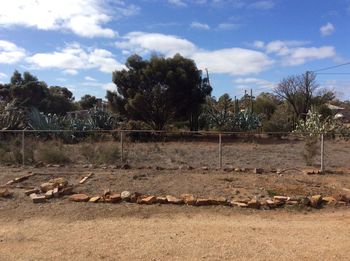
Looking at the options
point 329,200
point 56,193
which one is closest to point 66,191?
point 56,193

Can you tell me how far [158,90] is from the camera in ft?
104

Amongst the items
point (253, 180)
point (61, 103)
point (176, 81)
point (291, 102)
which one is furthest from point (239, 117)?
point (61, 103)

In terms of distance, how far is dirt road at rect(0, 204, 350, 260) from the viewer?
6.21 m

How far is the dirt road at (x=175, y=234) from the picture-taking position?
621cm

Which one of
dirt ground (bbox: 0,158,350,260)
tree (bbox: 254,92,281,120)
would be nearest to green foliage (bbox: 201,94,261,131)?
tree (bbox: 254,92,281,120)

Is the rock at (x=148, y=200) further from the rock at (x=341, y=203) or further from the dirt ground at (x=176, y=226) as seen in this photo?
the rock at (x=341, y=203)

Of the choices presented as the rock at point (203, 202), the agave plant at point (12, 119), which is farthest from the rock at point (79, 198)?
the agave plant at point (12, 119)

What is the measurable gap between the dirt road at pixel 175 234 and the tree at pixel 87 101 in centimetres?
7261

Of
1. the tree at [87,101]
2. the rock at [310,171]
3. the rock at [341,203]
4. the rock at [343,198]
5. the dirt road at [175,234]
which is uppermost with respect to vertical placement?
the tree at [87,101]

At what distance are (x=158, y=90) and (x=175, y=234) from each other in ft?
81.8

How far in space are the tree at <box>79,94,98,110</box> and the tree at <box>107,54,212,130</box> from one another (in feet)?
158

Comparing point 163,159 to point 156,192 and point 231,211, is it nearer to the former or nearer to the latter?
point 156,192

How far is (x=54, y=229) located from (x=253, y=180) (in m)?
5.96

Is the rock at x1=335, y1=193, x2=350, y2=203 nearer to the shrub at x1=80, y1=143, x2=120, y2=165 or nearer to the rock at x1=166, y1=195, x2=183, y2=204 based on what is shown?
the rock at x1=166, y1=195, x2=183, y2=204
